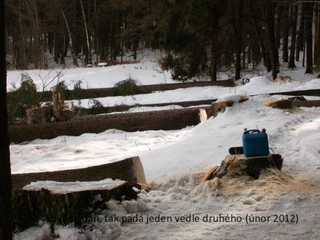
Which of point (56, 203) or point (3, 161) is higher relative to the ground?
point (3, 161)

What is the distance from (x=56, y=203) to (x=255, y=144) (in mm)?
2402

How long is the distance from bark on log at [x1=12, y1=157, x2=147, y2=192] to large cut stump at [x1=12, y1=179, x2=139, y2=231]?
873 millimetres

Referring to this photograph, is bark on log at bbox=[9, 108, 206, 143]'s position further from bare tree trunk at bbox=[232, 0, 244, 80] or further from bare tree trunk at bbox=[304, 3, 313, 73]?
bare tree trunk at bbox=[304, 3, 313, 73]

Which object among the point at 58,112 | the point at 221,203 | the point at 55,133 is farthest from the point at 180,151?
the point at 58,112

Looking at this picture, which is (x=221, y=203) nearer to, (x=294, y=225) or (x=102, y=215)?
(x=294, y=225)

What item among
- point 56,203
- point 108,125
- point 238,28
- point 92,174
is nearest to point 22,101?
point 108,125

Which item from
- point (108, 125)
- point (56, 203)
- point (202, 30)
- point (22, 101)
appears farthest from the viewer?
point (202, 30)

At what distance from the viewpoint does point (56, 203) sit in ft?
11.6

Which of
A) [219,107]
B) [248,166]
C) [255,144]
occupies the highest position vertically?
[219,107]

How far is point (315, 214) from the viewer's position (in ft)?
11.9

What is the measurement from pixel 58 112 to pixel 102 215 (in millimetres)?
8179

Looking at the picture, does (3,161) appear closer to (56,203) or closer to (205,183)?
(56,203)

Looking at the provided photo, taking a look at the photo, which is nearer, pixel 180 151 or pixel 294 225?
pixel 294 225

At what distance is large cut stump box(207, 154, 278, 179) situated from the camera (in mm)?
4766
